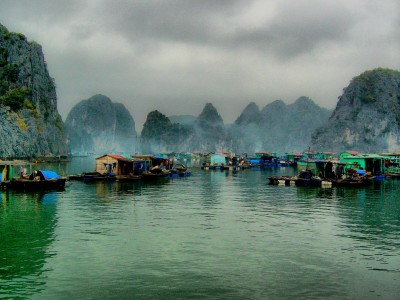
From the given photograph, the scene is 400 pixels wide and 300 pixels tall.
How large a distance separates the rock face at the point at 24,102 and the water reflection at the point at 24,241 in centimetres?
8986

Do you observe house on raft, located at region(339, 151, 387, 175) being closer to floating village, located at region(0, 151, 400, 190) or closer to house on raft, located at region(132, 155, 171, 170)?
floating village, located at region(0, 151, 400, 190)

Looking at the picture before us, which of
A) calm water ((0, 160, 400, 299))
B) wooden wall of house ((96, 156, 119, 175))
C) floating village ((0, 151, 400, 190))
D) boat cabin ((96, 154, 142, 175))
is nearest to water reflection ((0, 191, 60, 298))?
calm water ((0, 160, 400, 299))

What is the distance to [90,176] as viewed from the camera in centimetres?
6103

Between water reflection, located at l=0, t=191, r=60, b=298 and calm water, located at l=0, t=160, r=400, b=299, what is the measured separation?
0.05m

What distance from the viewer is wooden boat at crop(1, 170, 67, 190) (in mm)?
45812

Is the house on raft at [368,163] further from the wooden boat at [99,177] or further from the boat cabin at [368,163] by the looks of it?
the wooden boat at [99,177]

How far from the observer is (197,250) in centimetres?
2181

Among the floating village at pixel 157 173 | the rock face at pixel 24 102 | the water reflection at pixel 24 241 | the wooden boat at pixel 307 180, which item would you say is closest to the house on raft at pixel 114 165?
the floating village at pixel 157 173

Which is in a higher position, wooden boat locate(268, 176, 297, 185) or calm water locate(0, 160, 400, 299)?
wooden boat locate(268, 176, 297, 185)

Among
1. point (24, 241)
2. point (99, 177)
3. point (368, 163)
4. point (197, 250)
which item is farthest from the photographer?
point (368, 163)

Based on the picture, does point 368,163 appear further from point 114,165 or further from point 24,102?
point 24,102

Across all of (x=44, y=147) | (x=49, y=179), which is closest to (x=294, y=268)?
(x=49, y=179)

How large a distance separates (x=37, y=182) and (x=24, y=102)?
335 ft

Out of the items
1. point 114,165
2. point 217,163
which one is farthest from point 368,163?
point 217,163
